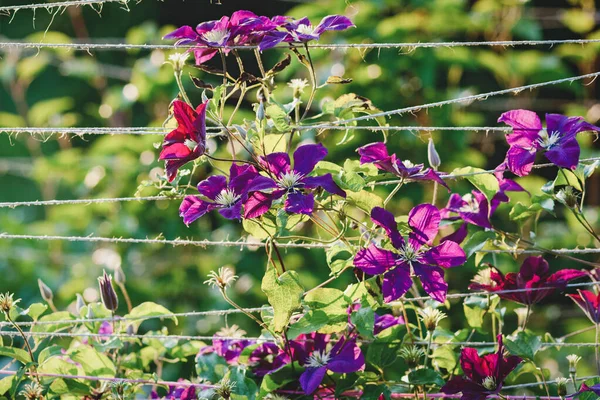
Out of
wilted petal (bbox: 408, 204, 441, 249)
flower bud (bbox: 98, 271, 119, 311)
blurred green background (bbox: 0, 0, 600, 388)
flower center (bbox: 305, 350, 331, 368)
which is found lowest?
blurred green background (bbox: 0, 0, 600, 388)

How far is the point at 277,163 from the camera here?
0.86 meters

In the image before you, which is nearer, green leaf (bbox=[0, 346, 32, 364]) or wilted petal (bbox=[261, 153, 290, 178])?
wilted petal (bbox=[261, 153, 290, 178])

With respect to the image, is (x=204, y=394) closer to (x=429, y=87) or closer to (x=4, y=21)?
(x=429, y=87)

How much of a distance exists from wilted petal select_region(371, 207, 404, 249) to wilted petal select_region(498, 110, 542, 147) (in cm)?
16

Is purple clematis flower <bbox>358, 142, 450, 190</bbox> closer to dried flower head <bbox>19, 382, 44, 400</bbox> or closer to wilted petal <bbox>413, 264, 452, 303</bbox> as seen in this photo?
wilted petal <bbox>413, 264, 452, 303</bbox>

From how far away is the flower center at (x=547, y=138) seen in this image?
0.89 meters

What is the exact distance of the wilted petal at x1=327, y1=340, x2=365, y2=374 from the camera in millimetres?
891

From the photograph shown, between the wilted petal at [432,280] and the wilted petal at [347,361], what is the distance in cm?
12

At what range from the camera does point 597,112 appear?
2590 millimetres

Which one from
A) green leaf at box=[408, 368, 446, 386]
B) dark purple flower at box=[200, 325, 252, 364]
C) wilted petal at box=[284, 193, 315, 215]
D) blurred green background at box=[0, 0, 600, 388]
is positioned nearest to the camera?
wilted petal at box=[284, 193, 315, 215]

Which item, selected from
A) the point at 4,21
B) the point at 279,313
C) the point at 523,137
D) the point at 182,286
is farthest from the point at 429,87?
the point at 4,21

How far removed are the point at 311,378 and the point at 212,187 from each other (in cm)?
24

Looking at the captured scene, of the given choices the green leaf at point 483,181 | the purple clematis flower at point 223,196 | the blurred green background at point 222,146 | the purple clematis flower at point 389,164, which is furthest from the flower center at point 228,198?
the blurred green background at point 222,146

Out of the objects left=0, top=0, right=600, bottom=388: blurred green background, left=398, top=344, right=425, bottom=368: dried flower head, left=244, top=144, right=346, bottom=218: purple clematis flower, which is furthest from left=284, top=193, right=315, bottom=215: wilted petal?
left=0, top=0, right=600, bottom=388: blurred green background
